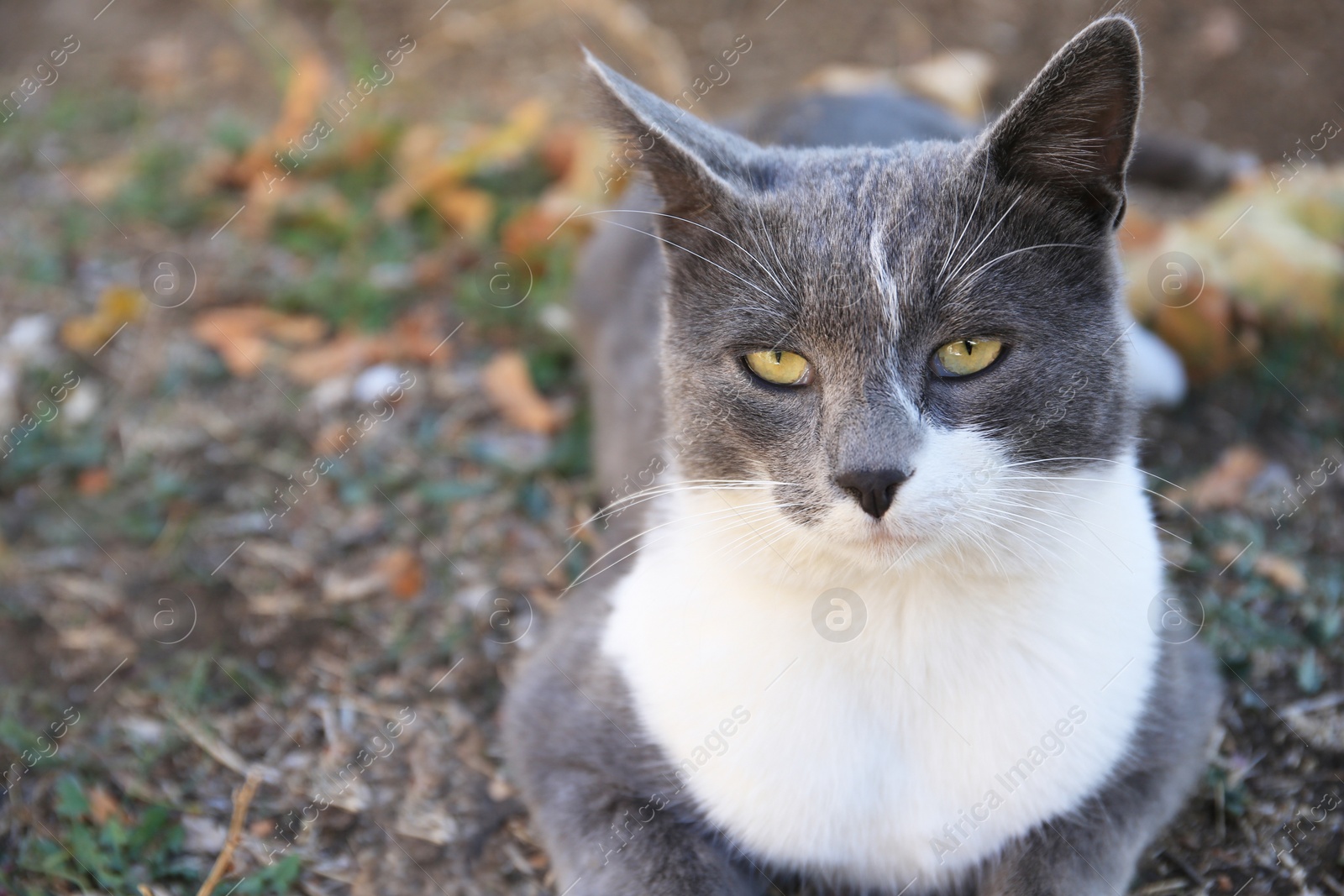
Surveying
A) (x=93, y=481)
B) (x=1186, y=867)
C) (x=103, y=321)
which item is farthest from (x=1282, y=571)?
(x=103, y=321)

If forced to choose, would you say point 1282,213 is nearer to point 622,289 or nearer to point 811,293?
point 622,289

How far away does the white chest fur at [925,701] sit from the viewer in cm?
190

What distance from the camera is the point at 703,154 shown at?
1.99m

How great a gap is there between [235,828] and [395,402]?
159 cm

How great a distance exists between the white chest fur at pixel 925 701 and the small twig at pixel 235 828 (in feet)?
3.93

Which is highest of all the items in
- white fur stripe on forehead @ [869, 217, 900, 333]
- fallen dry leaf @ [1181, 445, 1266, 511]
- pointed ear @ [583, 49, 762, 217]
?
pointed ear @ [583, 49, 762, 217]

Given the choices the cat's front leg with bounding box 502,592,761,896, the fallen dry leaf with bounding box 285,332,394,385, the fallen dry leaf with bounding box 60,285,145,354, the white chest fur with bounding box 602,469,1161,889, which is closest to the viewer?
the white chest fur with bounding box 602,469,1161,889

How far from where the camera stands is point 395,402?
143 inches

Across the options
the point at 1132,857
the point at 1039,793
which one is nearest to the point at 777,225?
the point at 1039,793

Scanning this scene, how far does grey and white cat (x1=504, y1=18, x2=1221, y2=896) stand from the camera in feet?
5.80

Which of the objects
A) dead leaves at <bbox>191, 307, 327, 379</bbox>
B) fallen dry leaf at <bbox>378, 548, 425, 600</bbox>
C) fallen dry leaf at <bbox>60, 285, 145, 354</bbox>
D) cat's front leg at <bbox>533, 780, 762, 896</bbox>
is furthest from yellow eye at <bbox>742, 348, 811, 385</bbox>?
fallen dry leaf at <bbox>60, 285, 145, 354</bbox>

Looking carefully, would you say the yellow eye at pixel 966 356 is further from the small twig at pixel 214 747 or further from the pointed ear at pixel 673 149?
the small twig at pixel 214 747

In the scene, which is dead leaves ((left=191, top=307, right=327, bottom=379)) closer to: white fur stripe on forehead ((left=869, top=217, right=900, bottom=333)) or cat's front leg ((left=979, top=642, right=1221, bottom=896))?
white fur stripe on forehead ((left=869, top=217, right=900, bottom=333))

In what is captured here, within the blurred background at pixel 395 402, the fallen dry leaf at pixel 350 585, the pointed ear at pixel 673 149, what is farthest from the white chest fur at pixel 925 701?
the fallen dry leaf at pixel 350 585
